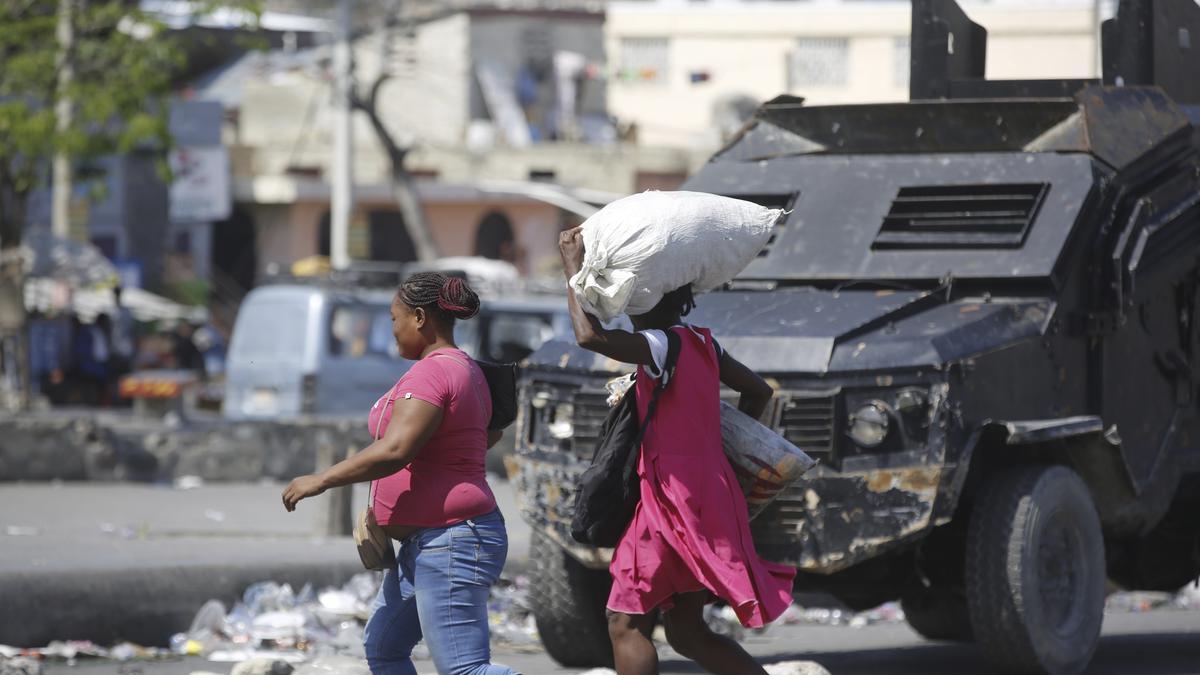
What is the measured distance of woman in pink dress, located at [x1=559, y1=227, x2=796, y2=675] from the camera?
211 inches

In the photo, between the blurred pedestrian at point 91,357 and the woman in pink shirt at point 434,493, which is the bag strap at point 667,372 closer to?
the woman in pink shirt at point 434,493

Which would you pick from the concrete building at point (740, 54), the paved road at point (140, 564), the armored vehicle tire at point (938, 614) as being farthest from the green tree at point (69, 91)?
the concrete building at point (740, 54)

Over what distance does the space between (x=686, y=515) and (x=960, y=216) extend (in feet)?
9.86

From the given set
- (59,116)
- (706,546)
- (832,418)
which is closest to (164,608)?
(832,418)

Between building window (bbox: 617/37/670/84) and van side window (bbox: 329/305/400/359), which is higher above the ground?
building window (bbox: 617/37/670/84)

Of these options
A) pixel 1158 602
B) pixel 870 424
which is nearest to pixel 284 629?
pixel 870 424

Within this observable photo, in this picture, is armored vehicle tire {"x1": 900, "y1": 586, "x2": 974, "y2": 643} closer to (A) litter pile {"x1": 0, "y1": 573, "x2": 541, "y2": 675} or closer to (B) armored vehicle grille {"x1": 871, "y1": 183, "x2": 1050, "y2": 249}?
(B) armored vehicle grille {"x1": 871, "y1": 183, "x2": 1050, "y2": 249}

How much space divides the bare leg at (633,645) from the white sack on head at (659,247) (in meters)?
0.89

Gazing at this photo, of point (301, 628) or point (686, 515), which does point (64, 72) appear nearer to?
point (301, 628)

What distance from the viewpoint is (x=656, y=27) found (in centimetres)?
4894

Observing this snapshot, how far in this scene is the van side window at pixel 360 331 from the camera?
19.2 metres

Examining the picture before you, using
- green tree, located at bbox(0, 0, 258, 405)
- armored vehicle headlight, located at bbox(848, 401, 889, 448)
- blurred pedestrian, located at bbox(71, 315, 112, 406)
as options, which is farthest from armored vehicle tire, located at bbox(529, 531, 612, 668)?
blurred pedestrian, located at bbox(71, 315, 112, 406)

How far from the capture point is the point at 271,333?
19.4 m

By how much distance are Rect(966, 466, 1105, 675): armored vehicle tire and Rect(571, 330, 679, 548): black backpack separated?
6.60 ft
